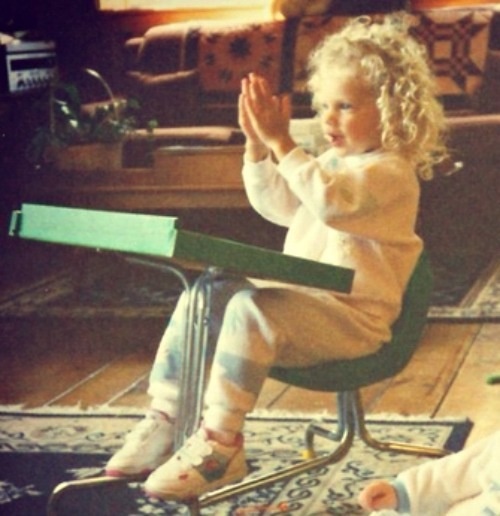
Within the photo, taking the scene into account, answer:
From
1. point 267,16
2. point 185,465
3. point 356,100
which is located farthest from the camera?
point 267,16

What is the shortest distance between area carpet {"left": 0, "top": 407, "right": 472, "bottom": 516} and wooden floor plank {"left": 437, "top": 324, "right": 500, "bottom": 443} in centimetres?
4

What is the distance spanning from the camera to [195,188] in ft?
8.27

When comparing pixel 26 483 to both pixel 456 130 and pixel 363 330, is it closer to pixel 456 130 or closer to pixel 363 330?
pixel 363 330

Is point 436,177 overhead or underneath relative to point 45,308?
overhead

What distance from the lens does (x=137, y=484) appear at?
1725mm

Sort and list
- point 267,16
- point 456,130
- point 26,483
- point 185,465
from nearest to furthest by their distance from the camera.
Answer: point 185,465 < point 26,483 < point 456,130 < point 267,16

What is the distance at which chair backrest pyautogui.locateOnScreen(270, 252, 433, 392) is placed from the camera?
153 cm

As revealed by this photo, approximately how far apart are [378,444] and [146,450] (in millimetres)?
338

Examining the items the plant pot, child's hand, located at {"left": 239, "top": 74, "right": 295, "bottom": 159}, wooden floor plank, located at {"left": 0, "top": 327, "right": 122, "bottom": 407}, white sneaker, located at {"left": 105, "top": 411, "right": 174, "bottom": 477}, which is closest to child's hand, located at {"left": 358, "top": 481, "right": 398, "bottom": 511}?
white sneaker, located at {"left": 105, "top": 411, "right": 174, "bottom": 477}

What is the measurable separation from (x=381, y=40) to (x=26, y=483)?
0.78m

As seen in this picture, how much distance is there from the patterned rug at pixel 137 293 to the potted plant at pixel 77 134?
0.29 meters

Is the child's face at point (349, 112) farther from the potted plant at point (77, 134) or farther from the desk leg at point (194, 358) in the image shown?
the potted plant at point (77, 134)

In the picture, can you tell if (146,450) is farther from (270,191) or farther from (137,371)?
(137,371)

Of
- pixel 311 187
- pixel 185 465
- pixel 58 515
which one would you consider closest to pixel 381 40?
pixel 311 187
